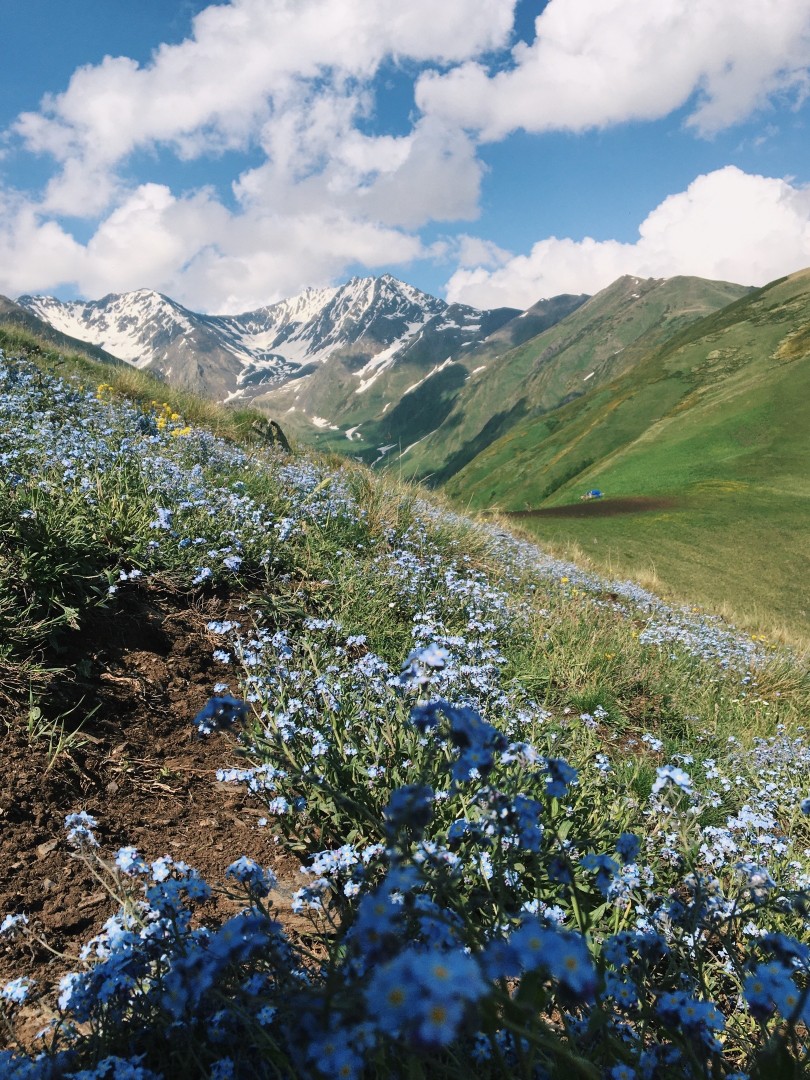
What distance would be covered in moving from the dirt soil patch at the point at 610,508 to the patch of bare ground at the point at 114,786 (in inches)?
852

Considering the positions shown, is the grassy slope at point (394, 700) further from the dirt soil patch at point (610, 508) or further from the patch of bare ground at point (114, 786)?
the dirt soil patch at point (610, 508)

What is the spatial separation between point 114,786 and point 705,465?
48.4 metres

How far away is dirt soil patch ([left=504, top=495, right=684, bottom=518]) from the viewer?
26.1 meters

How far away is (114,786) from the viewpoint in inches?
131

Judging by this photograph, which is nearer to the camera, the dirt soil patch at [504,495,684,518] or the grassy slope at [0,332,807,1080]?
the grassy slope at [0,332,807,1080]

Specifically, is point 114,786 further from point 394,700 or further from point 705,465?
point 705,465

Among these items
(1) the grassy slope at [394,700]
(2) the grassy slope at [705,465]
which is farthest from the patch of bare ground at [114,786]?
(2) the grassy slope at [705,465]

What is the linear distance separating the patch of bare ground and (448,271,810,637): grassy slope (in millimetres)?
14308

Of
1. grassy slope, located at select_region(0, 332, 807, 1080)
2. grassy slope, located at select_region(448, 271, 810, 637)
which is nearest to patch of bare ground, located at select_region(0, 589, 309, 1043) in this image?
grassy slope, located at select_region(0, 332, 807, 1080)

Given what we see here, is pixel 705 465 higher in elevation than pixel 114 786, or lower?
higher

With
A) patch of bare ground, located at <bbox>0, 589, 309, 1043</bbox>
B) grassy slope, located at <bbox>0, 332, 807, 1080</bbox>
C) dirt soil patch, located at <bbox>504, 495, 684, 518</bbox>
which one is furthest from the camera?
dirt soil patch, located at <bbox>504, 495, 684, 518</bbox>

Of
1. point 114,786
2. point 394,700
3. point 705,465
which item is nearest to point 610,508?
point 705,465

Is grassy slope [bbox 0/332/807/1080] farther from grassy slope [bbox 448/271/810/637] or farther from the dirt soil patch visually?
the dirt soil patch

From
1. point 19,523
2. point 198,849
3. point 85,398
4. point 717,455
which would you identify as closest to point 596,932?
point 198,849
